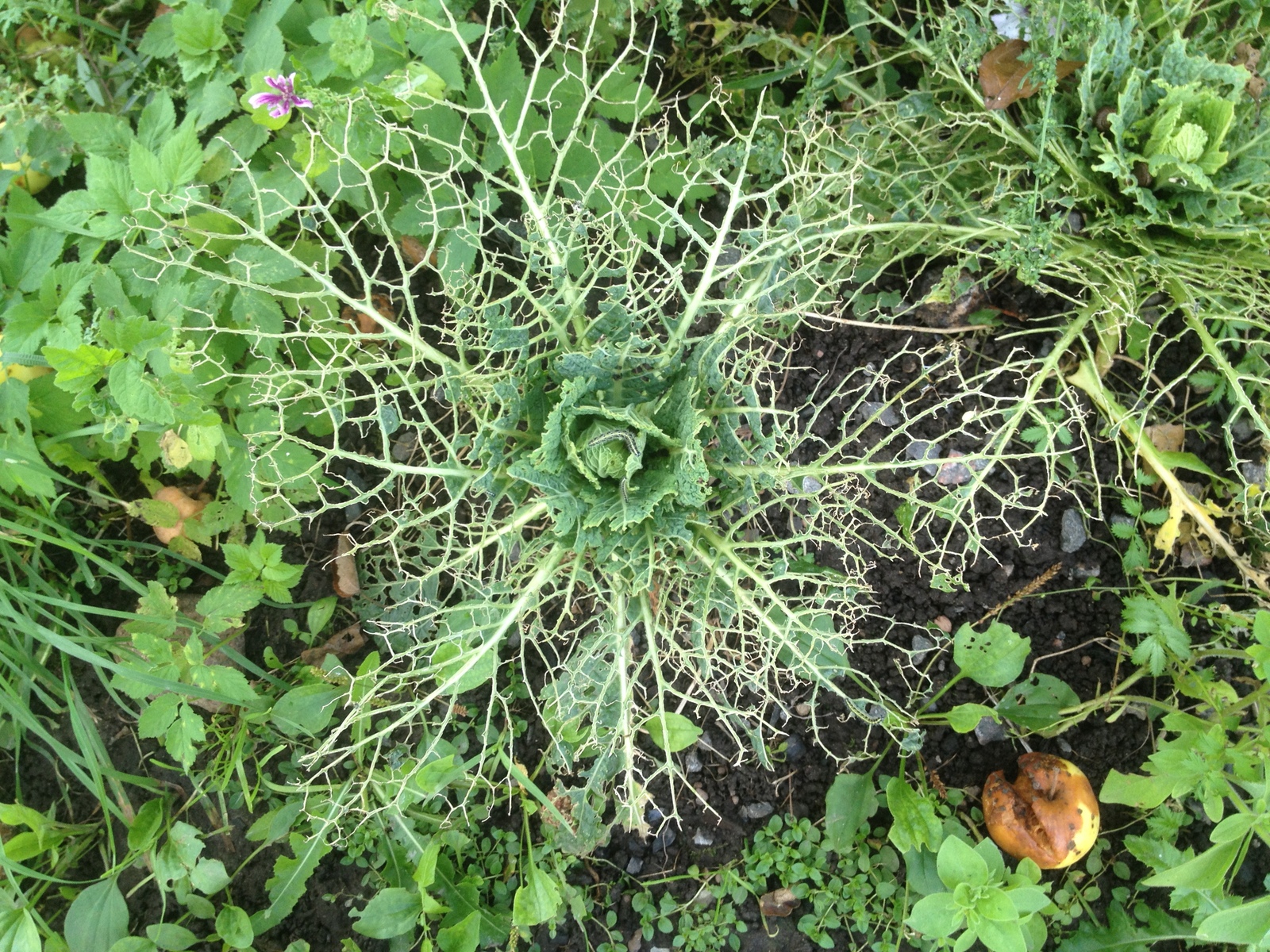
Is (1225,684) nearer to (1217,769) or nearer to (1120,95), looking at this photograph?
(1217,769)

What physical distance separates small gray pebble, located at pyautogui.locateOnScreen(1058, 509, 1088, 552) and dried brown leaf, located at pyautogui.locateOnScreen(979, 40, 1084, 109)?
843 mm

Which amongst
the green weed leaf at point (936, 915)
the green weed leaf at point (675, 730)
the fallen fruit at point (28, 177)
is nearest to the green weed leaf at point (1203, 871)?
the green weed leaf at point (936, 915)

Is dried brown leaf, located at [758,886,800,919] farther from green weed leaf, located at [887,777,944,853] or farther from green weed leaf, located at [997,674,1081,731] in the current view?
green weed leaf, located at [997,674,1081,731]

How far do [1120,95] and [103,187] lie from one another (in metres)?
1.81

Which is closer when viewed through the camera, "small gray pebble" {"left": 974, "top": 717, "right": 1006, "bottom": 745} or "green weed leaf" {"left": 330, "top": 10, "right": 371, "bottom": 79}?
"green weed leaf" {"left": 330, "top": 10, "right": 371, "bottom": 79}

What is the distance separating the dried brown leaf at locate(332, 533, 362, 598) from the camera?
1.87 m

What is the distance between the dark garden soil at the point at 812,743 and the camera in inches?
70.4

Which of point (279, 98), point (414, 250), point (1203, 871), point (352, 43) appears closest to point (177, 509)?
point (414, 250)

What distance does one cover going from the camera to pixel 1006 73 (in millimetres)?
1657

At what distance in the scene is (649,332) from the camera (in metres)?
1.52

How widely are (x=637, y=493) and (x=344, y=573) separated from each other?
0.83m

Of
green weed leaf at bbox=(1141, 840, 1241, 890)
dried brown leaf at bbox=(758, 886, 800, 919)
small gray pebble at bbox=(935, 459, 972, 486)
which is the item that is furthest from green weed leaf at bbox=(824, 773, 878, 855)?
small gray pebble at bbox=(935, 459, 972, 486)

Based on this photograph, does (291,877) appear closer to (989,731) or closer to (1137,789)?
(989,731)

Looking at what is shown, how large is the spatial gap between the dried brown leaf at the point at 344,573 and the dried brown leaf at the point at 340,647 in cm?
8
